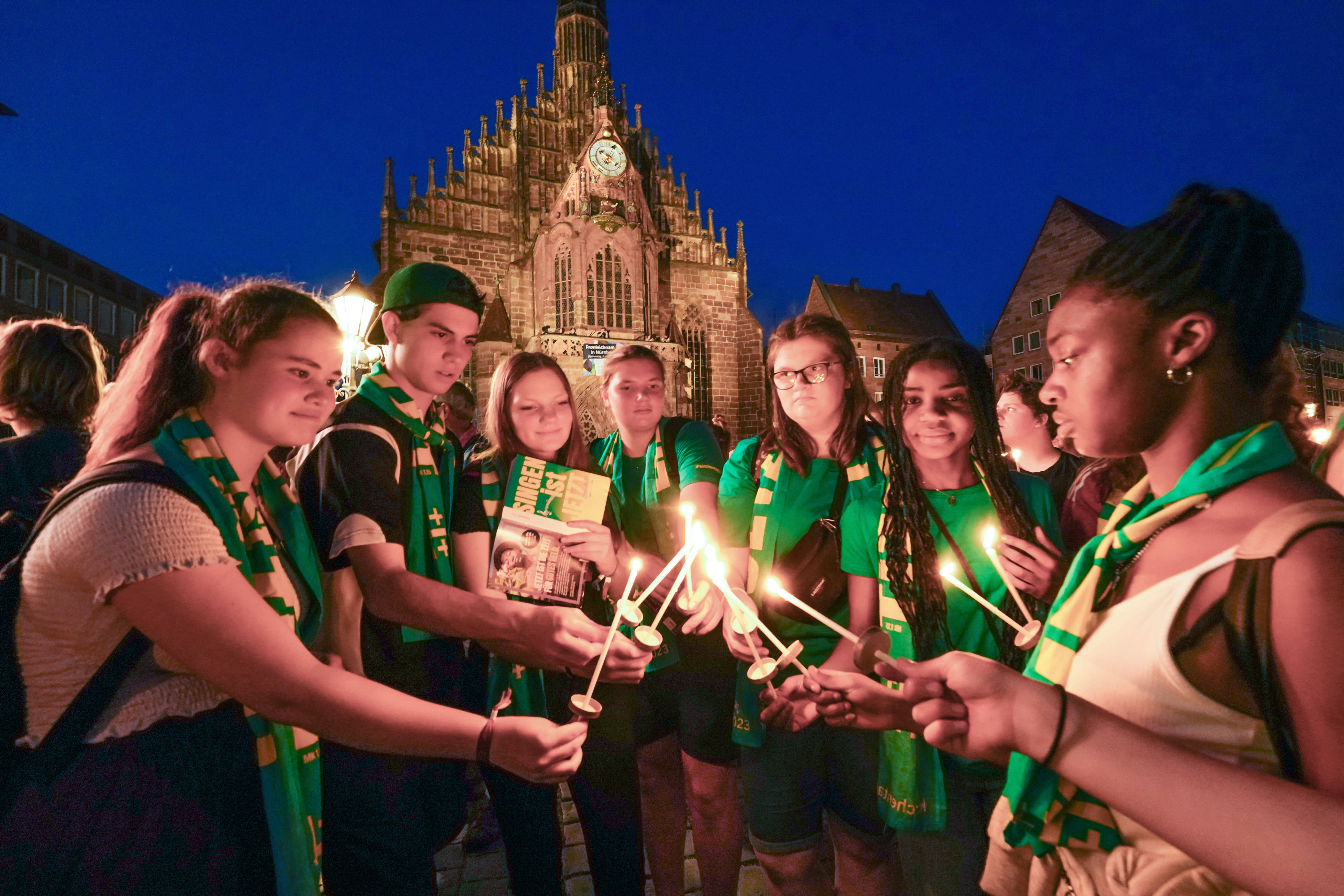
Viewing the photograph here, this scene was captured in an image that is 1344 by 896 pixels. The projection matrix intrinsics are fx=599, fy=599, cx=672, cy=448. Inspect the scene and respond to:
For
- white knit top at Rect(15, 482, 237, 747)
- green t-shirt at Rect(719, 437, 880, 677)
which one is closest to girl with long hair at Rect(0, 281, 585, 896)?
white knit top at Rect(15, 482, 237, 747)

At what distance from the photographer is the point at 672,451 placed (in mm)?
3008

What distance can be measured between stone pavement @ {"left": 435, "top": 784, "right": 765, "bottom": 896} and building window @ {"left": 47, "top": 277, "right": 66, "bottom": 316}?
3249 cm

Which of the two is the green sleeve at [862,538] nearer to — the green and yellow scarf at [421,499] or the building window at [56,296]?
the green and yellow scarf at [421,499]

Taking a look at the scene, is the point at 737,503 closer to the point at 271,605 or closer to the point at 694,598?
the point at 694,598

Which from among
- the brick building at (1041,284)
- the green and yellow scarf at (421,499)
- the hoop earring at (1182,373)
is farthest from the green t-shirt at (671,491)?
the brick building at (1041,284)

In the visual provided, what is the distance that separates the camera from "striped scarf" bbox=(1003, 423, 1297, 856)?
0.98 metres

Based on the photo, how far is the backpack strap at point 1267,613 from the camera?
84 centimetres

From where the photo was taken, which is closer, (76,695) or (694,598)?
(76,695)

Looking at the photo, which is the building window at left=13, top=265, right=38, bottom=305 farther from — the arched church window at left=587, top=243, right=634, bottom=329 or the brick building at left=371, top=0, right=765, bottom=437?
the arched church window at left=587, top=243, right=634, bottom=329

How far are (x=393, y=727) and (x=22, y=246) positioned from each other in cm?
3404

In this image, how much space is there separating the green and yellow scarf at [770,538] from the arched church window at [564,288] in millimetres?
21795

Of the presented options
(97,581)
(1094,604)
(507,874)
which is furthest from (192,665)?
(507,874)

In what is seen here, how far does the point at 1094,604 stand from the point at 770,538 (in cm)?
142

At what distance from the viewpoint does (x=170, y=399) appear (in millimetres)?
1542
